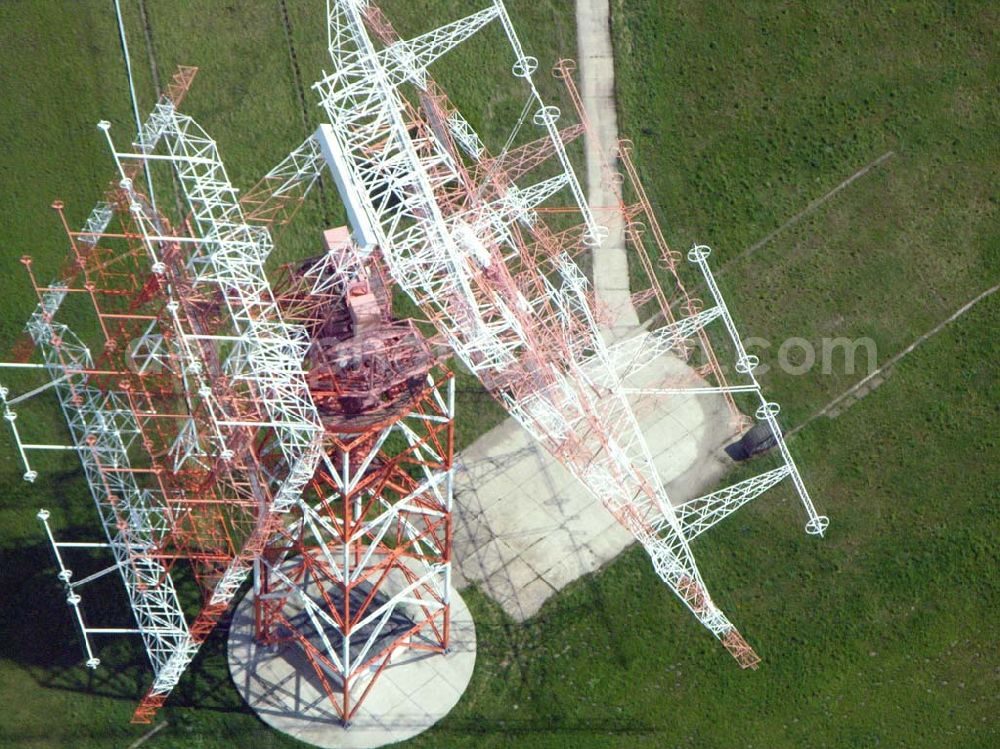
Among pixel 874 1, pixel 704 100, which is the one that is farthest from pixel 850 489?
pixel 874 1

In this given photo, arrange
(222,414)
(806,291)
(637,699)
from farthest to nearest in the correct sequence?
(806,291), (637,699), (222,414)

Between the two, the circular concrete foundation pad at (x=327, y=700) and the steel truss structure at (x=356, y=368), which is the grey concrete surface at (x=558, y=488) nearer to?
the steel truss structure at (x=356, y=368)

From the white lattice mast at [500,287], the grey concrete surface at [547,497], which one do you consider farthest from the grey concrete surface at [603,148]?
the grey concrete surface at [547,497]

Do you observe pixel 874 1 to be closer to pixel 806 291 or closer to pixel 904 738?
pixel 806 291

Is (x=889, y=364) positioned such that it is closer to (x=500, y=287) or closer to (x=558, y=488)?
(x=558, y=488)

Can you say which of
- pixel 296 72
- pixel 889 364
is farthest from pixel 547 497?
pixel 296 72

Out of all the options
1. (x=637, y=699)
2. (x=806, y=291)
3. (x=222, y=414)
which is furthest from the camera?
(x=806, y=291)
